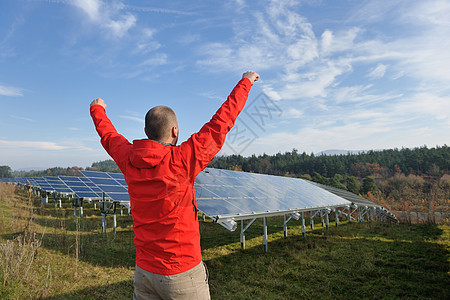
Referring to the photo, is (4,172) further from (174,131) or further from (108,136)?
Result: (174,131)

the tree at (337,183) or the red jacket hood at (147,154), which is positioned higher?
the red jacket hood at (147,154)

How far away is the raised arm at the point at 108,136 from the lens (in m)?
1.97

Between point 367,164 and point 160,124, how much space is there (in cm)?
7430

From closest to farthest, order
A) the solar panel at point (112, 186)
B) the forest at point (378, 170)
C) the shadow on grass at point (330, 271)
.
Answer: the shadow on grass at point (330, 271), the solar panel at point (112, 186), the forest at point (378, 170)

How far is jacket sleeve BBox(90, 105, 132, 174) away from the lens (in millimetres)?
1952

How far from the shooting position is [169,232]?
1.76 metres

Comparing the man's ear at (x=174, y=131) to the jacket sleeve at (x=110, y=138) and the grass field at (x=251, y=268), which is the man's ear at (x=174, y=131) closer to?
the jacket sleeve at (x=110, y=138)

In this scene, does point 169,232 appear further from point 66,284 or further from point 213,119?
point 66,284

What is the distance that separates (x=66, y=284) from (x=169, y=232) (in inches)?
231

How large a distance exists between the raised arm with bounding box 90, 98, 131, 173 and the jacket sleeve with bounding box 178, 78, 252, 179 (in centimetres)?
53

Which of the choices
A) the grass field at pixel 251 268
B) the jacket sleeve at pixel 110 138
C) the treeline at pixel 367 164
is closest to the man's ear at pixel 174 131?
the jacket sleeve at pixel 110 138

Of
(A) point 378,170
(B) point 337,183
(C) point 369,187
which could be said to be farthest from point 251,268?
(A) point 378,170

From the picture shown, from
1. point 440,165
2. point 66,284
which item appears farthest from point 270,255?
point 440,165

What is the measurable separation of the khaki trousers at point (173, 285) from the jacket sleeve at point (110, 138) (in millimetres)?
822
